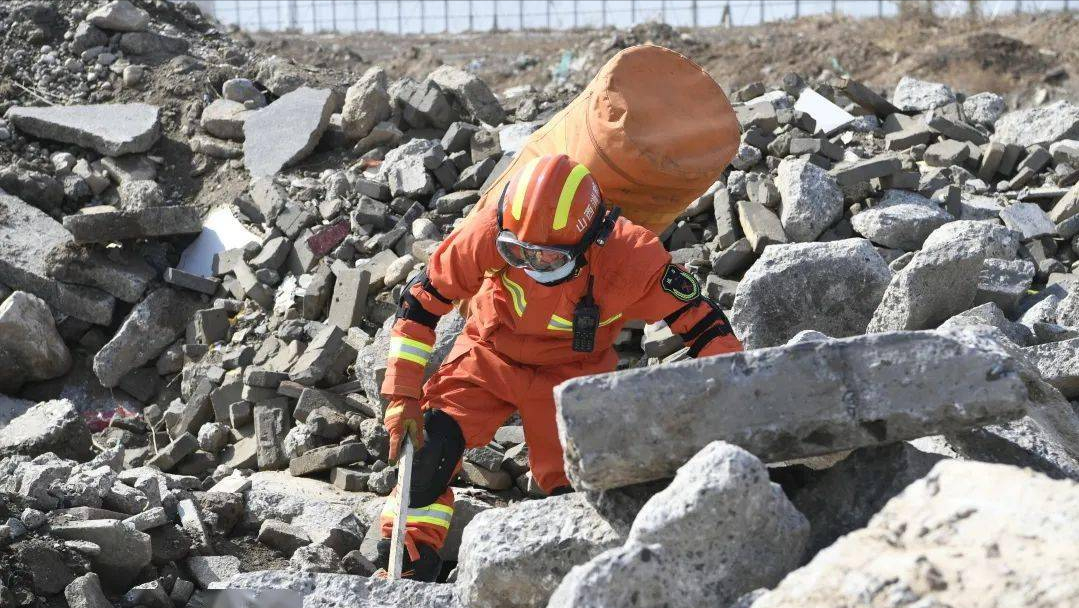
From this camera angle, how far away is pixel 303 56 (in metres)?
16.9

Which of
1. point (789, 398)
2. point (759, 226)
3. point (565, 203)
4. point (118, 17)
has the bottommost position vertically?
point (759, 226)

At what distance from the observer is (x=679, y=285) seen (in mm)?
4457

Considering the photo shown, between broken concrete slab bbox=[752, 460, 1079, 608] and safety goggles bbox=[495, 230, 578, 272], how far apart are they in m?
1.89

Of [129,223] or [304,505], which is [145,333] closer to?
[129,223]

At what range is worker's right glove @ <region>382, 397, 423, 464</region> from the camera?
4.43 m

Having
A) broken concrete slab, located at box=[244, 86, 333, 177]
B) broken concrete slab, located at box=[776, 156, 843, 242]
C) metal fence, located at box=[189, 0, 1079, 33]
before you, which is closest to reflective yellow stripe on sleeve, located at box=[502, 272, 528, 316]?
broken concrete slab, located at box=[776, 156, 843, 242]

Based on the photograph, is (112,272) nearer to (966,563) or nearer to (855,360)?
(855,360)

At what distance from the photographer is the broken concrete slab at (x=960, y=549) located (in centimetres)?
231

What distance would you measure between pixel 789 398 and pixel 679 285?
1.42 meters

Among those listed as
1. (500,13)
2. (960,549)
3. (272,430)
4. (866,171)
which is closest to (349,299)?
(272,430)

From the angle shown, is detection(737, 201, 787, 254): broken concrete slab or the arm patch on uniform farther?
detection(737, 201, 787, 254): broken concrete slab

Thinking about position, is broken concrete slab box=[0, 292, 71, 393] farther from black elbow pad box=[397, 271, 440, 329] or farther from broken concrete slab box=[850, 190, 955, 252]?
broken concrete slab box=[850, 190, 955, 252]

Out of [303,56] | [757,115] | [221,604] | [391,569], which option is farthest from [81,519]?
[303,56]

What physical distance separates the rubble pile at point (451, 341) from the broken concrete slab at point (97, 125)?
3 cm
